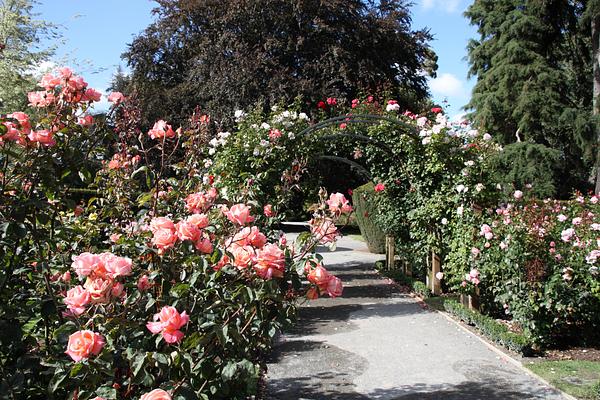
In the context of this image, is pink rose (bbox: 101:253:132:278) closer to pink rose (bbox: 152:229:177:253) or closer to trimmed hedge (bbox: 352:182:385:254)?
pink rose (bbox: 152:229:177:253)

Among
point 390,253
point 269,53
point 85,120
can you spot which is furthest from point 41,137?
Result: point 269,53

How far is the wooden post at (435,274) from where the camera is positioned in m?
7.66

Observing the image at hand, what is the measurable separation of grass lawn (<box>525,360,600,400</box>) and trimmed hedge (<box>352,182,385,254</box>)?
24.2 feet

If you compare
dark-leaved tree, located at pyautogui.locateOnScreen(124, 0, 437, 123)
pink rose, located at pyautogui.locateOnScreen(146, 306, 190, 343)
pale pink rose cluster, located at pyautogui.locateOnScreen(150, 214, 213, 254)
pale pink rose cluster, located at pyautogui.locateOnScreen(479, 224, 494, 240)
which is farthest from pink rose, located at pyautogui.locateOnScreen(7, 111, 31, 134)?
dark-leaved tree, located at pyautogui.locateOnScreen(124, 0, 437, 123)

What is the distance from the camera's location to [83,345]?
1339 mm

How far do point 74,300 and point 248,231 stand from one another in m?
0.68

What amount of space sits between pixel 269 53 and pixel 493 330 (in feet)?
31.4

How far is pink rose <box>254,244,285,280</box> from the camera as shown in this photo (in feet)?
5.69

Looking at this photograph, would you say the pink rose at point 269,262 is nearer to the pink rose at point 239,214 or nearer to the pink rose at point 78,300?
the pink rose at point 239,214

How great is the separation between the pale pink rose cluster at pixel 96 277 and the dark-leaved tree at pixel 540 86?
17328 millimetres

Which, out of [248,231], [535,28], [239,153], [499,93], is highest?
[535,28]

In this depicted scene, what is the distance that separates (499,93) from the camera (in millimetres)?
18750

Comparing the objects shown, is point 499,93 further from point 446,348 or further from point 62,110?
point 62,110

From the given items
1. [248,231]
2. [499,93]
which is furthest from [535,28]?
[248,231]
